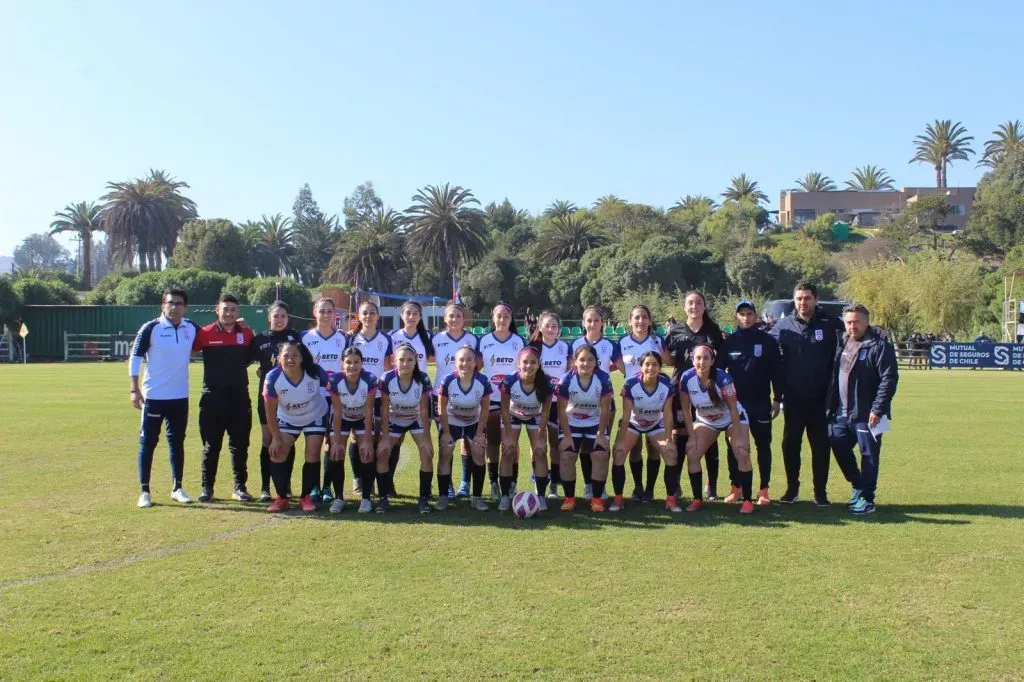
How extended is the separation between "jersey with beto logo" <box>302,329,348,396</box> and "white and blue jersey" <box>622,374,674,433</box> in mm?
2973

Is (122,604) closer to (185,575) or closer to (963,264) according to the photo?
(185,575)

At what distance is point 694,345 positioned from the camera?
8.26m

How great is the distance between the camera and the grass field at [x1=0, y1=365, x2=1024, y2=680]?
424cm

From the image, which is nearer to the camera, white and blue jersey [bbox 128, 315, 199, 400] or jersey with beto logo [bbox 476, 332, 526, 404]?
white and blue jersey [bbox 128, 315, 199, 400]

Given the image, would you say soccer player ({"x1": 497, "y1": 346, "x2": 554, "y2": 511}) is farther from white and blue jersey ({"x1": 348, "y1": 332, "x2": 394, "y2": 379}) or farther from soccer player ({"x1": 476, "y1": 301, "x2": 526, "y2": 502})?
white and blue jersey ({"x1": 348, "y1": 332, "x2": 394, "y2": 379})

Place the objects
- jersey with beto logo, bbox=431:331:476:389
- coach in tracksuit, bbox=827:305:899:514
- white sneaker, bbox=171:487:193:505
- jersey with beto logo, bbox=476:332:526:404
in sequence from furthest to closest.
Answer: jersey with beto logo, bbox=431:331:476:389 < jersey with beto logo, bbox=476:332:526:404 < white sneaker, bbox=171:487:193:505 < coach in tracksuit, bbox=827:305:899:514

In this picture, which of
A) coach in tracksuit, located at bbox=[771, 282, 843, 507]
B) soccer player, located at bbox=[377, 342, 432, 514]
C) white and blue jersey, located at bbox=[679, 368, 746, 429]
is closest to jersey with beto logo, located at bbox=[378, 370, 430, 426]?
soccer player, located at bbox=[377, 342, 432, 514]

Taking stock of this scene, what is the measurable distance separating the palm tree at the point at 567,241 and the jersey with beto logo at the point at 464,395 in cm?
6720

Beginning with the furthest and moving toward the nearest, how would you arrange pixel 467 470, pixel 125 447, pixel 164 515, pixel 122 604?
pixel 125 447 < pixel 467 470 < pixel 164 515 < pixel 122 604

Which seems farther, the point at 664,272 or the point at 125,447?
the point at 664,272

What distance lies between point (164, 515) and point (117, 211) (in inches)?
3047

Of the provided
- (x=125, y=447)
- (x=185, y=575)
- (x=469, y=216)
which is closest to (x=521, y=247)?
(x=469, y=216)

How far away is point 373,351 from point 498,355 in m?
1.28

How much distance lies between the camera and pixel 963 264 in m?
45.5
